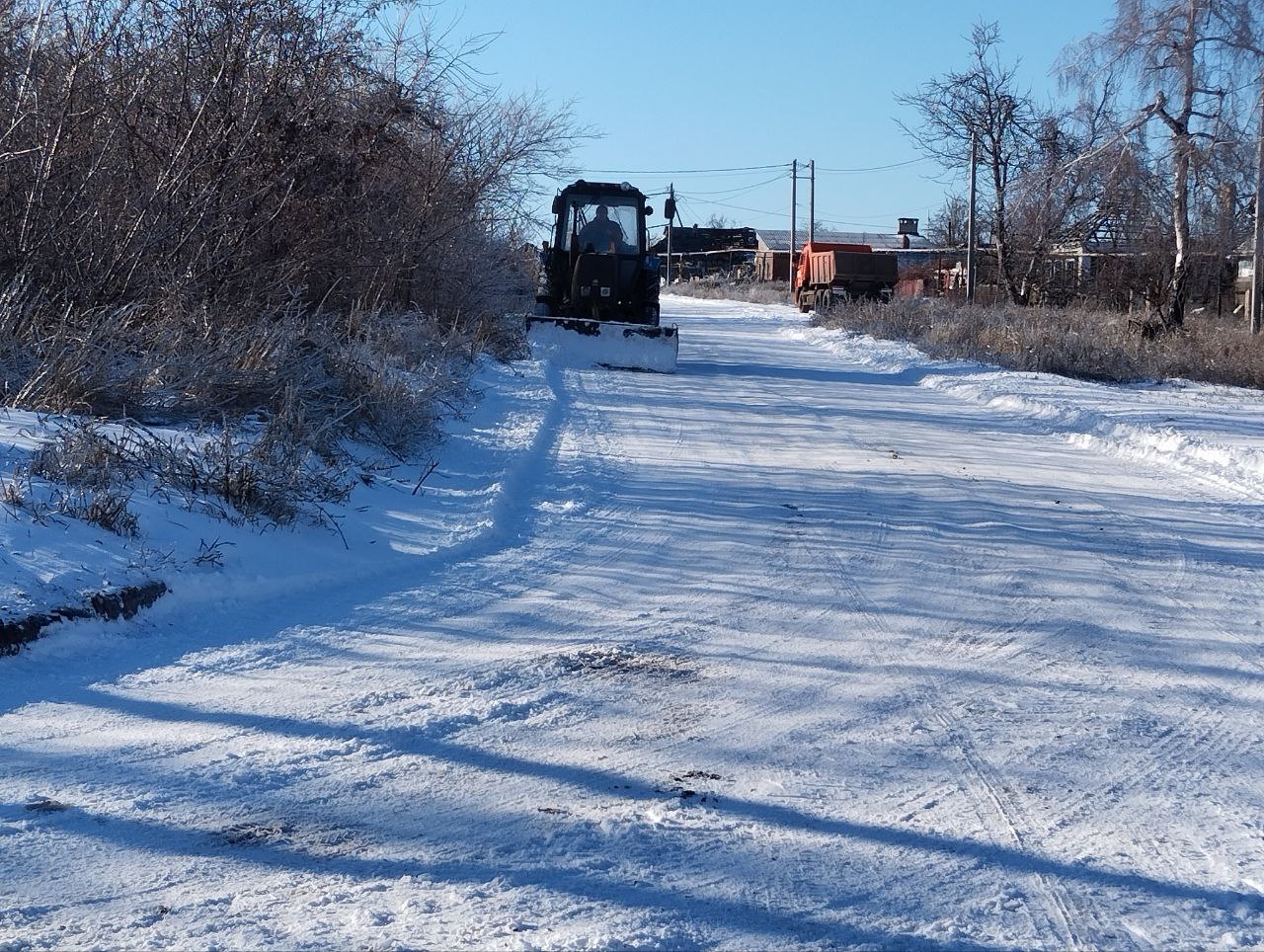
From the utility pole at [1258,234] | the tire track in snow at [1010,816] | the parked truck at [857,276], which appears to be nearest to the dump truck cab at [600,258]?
the utility pole at [1258,234]

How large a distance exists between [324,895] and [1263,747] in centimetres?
338

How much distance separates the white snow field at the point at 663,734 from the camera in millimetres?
3281

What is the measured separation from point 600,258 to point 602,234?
71 cm

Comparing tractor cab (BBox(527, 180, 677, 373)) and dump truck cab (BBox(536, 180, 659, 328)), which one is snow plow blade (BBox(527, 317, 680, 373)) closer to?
tractor cab (BBox(527, 180, 677, 373))

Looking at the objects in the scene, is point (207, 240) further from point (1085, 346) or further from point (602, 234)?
point (1085, 346)

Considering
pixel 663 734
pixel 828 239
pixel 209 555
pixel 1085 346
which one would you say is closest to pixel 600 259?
pixel 1085 346

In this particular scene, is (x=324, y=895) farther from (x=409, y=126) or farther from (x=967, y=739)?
(x=409, y=126)

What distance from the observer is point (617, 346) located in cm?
2006

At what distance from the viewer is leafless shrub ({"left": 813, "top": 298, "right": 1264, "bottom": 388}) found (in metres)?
20.0

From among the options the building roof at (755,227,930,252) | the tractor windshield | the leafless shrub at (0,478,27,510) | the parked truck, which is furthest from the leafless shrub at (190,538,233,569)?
the building roof at (755,227,930,252)

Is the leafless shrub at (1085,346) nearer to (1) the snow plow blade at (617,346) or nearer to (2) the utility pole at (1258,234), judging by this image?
(2) the utility pole at (1258,234)

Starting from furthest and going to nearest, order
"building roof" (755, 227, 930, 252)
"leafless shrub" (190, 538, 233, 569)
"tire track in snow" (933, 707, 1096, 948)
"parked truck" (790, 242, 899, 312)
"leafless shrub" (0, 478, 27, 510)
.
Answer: "building roof" (755, 227, 930, 252) < "parked truck" (790, 242, 899, 312) < "leafless shrub" (190, 538, 233, 569) < "leafless shrub" (0, 478, 27, 510) < "tire track in snow" (933, 707, 1096, 948)

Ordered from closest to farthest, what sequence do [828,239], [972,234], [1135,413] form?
[1135,413] < [972,234] < [828,239]

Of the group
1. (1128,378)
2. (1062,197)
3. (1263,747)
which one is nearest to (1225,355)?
(1128,378)
